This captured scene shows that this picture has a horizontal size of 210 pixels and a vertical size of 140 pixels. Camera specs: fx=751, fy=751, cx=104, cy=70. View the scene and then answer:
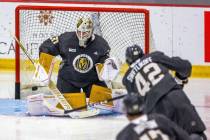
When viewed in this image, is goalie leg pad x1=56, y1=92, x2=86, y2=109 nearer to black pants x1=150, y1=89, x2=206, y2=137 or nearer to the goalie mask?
the goalie mask

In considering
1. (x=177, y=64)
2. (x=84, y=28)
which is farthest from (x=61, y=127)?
(x=177, y=64)

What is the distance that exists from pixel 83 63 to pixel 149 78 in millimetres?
2369

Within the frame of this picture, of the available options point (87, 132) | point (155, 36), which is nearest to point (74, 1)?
point (155, 36)

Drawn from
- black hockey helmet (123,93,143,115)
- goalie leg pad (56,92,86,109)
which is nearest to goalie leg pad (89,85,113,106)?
goalie leg pad (56,92,86,109)

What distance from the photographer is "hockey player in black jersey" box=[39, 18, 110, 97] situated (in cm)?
627

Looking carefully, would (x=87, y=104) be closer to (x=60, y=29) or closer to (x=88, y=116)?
(x=88, y=116)

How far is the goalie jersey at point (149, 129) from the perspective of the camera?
125 inches

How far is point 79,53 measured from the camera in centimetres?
629

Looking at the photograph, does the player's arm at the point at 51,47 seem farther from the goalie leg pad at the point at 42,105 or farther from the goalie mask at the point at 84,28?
the goalie leg pad at the point at 42,105

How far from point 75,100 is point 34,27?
1.45m

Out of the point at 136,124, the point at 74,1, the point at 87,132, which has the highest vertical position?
the point at 74,1

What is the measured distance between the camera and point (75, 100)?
20.0ft

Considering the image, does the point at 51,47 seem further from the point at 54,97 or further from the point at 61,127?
the point at 61,127

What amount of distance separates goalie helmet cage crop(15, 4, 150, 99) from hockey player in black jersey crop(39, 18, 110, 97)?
0.72m
